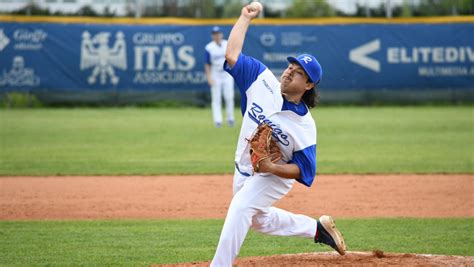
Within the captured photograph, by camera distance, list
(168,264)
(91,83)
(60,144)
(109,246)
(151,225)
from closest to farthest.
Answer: (168,264) < (109,246) < (151,225) < (60,144) < (91,83)

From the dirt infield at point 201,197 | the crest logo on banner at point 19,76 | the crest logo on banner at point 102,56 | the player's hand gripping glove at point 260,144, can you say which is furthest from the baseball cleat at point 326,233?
the crest logo on banner at point 19,76

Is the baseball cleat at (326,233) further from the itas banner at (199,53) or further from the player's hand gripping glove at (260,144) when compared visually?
the itas banner at (199,53)

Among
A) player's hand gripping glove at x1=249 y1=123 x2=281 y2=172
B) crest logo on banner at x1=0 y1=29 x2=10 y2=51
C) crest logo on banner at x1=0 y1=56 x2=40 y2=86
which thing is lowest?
crest logo on banner at x1=0 y1=56 x2=40 y2=86

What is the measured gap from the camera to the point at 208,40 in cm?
2711

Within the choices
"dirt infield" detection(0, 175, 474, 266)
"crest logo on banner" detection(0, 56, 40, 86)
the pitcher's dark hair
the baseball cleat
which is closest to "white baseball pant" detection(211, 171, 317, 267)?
the baseball cleat

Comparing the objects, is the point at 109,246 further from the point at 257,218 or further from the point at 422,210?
the point at 422,210

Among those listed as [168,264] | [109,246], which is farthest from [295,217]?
[109,246]

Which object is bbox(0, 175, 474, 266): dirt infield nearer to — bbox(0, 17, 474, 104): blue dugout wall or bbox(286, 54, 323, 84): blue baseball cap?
bbox(286, 54, 323, 84): blue baseball cap

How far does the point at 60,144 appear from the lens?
17.5m

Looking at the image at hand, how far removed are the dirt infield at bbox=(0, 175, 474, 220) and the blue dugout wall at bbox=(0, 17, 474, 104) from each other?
1398cm

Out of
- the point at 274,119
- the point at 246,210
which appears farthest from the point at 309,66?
the point at 246,210

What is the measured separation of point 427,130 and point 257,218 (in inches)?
557

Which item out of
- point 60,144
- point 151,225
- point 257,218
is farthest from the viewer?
point 60,144

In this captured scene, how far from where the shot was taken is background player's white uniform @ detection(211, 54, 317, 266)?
626cm
